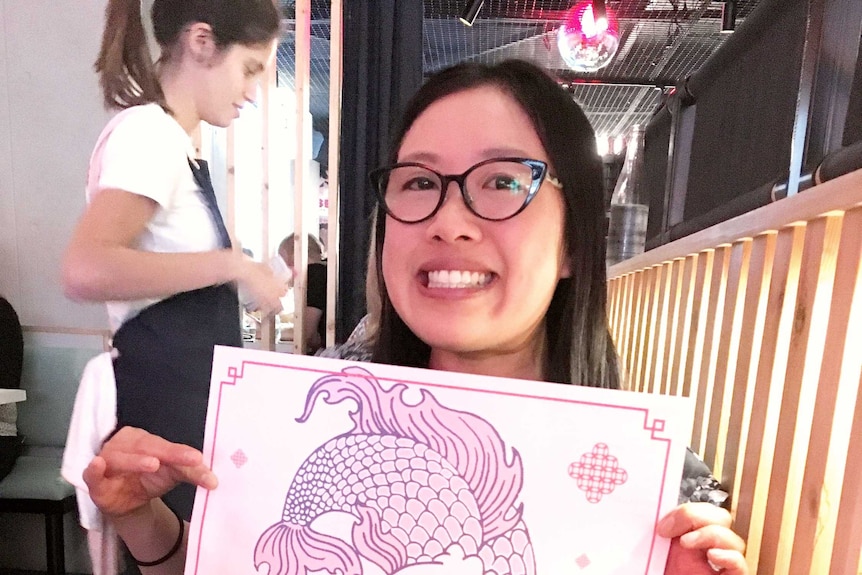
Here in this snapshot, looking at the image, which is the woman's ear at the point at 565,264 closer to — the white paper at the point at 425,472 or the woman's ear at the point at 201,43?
the white paper at the point at 425,472

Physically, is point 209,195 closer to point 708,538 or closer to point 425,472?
point 425,472

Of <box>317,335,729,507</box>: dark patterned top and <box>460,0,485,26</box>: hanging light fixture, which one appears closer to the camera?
<box>317,335,729,507</box>: dark patterned top

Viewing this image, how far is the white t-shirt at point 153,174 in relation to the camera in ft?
2.84

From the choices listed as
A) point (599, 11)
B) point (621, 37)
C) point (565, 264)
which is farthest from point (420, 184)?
point (621, 37)

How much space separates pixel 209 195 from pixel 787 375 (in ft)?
2.98

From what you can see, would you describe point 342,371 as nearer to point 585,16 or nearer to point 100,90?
point 100,90

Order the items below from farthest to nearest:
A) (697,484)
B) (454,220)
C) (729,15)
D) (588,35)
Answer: (729,15), (588,35), (697,484), (454,220)

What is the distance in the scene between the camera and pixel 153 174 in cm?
86

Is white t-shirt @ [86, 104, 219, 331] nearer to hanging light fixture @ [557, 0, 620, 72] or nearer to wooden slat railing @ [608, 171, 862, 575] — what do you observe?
wooden slat railing @ [608, 171, 862, 575]

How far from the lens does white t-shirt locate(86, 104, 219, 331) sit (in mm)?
864

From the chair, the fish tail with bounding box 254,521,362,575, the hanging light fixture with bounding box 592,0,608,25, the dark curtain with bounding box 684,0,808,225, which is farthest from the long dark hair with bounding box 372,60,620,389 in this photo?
the hanging light fixture with bounding box 592,0,608,25

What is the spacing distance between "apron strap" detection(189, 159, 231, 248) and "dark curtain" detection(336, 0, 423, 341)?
0.57 m

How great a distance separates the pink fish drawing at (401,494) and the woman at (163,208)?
0.48 m

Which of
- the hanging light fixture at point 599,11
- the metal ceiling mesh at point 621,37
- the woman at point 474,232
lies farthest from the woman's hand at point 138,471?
the hanging light fixture at point 599,11
